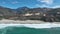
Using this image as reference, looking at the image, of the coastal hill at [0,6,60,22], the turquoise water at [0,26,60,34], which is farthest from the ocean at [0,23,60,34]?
the coastal hill at [0,6,60,22]

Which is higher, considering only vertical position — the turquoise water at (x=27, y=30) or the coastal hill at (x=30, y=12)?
the coastal hill at (x=30, y=12)

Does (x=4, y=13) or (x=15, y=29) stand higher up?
(x=4, y=13)

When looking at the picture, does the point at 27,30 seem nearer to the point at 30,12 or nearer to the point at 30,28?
the point at 30,28

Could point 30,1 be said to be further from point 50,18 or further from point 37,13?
point 50,18

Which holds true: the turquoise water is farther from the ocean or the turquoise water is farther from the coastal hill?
the coastal hill

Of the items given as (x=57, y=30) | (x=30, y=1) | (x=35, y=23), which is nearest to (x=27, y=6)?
(x=30, y=1)

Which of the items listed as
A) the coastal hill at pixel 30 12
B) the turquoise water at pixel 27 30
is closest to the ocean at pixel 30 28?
the turquoise water at pixel 27 30

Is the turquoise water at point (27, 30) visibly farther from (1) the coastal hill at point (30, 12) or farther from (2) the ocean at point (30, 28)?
(1) the coastal hill at point (30, 12)

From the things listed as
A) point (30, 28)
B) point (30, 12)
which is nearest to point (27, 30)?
point (30, 28)

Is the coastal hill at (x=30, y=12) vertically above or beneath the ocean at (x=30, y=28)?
above

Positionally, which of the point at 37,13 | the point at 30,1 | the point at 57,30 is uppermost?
the point at 30,1
